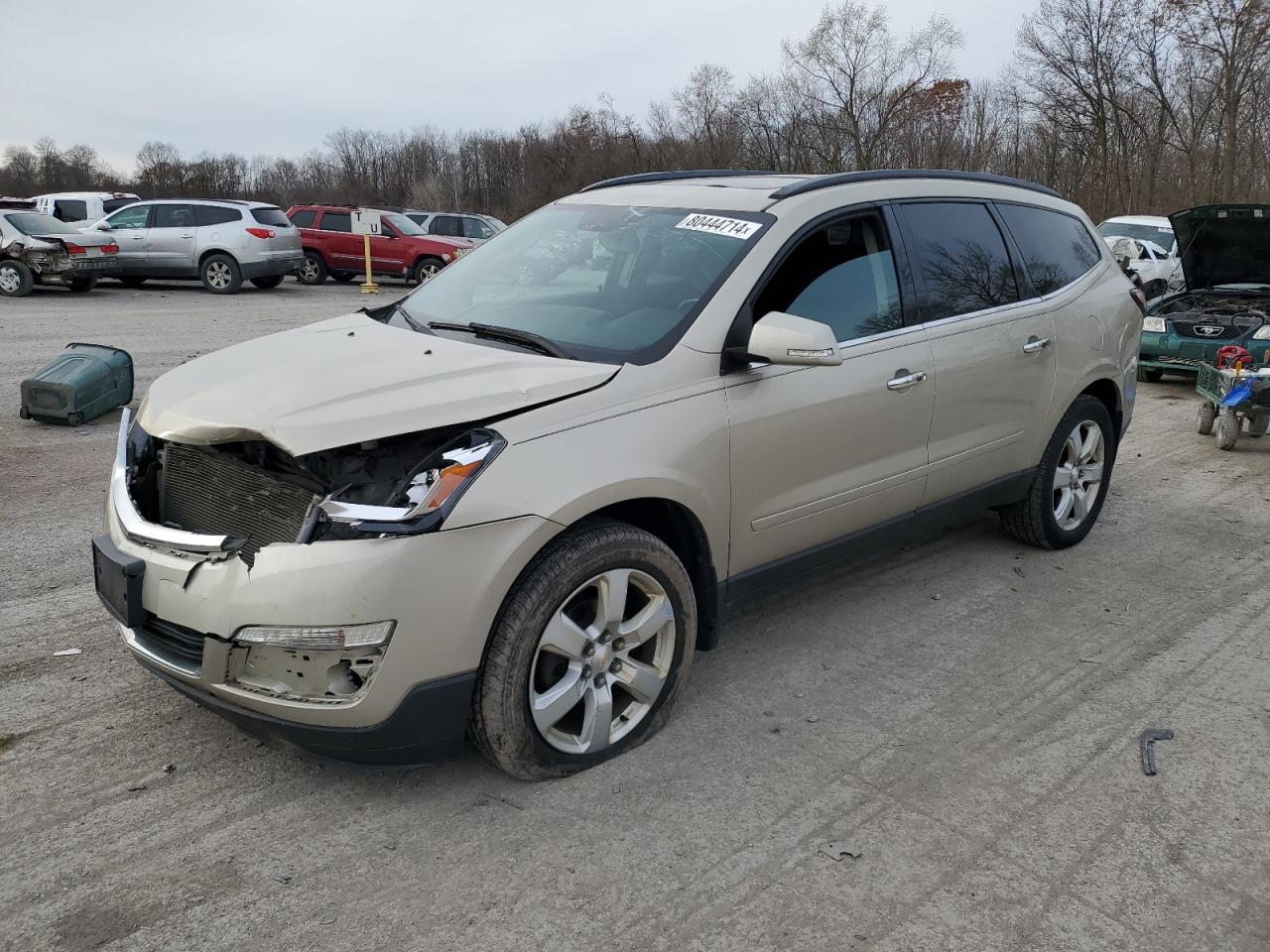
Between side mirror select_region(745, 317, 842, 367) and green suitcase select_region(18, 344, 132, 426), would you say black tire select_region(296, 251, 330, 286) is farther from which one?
side mirror select_region(745, 317, 842, 367)

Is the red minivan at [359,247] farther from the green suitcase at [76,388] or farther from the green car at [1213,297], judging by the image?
the green car at [1213,297]

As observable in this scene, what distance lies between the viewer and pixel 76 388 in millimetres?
7609

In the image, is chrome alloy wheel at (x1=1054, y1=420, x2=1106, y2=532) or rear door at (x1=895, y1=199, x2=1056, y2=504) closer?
rear door at (x1=895, y1=199, x2=1056, y2=504)

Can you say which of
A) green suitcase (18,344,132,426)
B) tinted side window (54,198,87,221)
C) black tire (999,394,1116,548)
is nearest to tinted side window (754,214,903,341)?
black tire (999,394,1116,548)

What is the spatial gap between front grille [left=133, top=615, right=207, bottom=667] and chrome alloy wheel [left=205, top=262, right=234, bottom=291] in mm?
18243

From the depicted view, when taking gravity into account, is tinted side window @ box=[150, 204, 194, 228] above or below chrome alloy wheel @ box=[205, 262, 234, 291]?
above

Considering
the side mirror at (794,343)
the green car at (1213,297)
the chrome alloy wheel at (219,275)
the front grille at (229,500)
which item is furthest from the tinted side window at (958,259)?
the chrome alloy wheel at (219,275)

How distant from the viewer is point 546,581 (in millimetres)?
2912

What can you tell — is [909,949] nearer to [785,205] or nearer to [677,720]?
[677,720]

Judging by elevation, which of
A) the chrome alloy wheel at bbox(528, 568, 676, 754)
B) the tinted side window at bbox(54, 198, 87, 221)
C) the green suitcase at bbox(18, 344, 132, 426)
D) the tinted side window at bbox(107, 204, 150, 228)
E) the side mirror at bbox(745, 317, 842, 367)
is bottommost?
the chrome alloy wheel at bbox(528, 568, 676, 754)

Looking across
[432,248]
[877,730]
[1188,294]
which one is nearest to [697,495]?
[877,730]

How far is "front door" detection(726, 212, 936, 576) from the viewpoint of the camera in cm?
354

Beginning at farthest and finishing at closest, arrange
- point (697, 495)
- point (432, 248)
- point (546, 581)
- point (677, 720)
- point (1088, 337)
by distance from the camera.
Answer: point (432, 248), point (1088, 337), point (677, 720), point (697, 495), point (546, 581)

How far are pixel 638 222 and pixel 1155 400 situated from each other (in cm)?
843
